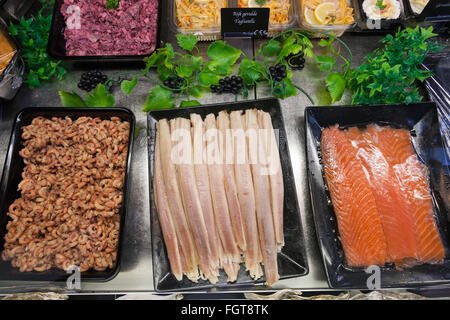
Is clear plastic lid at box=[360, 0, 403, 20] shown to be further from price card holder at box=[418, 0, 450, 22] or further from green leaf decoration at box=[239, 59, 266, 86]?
green leaf decoration at box=[239, 59, 266, 86]

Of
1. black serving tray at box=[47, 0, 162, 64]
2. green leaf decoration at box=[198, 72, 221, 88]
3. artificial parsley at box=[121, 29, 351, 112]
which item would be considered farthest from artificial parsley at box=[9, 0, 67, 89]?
green leaf decoration at box=[198, 72, 221, 88]

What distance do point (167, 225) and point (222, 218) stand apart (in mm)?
314

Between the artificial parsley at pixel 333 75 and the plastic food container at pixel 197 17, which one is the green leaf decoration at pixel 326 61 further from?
the plastic food container at pixel 197 17

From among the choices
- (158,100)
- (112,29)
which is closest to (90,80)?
(112,29)

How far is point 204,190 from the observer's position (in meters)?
1.87

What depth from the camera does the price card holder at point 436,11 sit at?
2191 mm

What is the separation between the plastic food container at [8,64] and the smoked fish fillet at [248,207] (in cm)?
159

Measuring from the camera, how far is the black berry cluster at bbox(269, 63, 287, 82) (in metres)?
2.30

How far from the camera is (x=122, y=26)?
240 centimetres

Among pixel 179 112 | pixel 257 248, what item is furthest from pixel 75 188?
pixel 257 248

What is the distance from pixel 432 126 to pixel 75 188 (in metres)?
2.33

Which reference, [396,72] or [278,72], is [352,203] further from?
[278,72]

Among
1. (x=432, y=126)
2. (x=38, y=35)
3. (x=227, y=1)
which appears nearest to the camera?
(x=432, y=126)

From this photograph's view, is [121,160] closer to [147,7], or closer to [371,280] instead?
[147,7]
